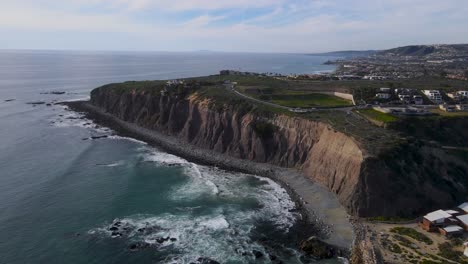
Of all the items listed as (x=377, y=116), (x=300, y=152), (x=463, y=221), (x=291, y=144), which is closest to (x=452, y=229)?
(x=463, y=221)

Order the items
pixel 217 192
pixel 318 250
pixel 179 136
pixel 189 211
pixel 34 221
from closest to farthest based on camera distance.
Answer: pixel 318 250
pixel 34 221
pixel 189 211
pixel 217 192
pixel 179 136

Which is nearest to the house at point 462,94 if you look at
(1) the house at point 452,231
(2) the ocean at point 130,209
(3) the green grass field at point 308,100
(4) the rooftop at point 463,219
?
(3) the green grass field at point 308,100

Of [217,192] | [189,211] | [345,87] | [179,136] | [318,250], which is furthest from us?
[345,87]

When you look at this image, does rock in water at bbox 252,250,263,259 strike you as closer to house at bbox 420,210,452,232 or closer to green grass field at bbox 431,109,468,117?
house at bbox 420,210,452,232

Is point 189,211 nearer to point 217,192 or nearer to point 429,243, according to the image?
point 217,192

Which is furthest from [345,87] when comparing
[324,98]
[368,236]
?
[368,236]

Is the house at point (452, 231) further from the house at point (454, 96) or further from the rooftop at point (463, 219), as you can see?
the house at point (454, 96)
